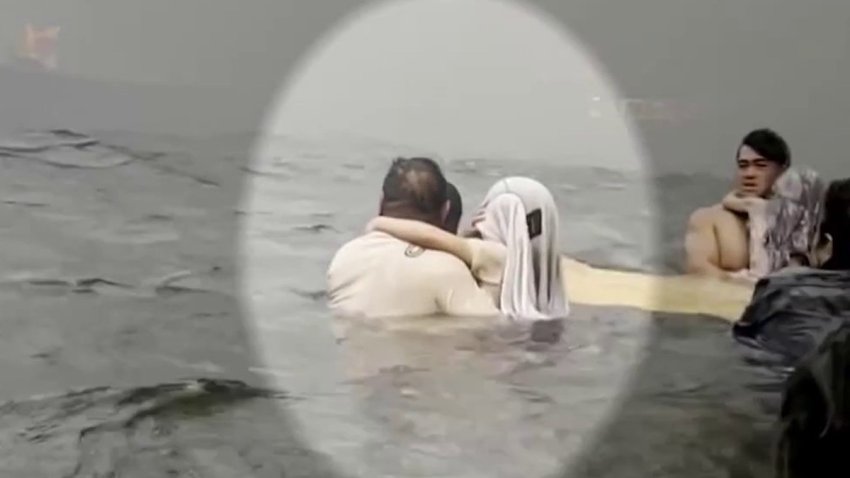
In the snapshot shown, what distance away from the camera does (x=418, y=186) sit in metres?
1.48

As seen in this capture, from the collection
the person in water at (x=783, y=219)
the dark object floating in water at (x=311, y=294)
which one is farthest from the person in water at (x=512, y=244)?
the person in water at (x=783, y=219)

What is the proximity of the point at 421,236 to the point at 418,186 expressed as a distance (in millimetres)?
62

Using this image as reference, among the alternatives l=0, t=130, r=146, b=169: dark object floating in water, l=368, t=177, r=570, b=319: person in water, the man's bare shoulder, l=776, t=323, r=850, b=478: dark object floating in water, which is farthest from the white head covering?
l=0, t=130, r=146, b=169: dark object floating in water

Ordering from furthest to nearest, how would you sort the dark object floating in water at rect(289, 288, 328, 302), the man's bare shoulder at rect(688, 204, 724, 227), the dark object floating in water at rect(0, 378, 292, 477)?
1. the man's bare shoulder at rect(688, 204, 724, 227)
2. the dark object floating in water at rect(289, 288, 328, 302)
3. the dark object floating in water at rect(0, 378, 292, 477)

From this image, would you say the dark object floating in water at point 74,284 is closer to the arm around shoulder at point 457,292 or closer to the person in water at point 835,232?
the arm around shoulder at point 457,292

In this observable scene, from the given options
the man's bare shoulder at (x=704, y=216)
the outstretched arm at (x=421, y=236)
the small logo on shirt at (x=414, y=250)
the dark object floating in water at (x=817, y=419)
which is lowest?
the dark object floating in water at (x=817, y=419)

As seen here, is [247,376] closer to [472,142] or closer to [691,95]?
[472,142]

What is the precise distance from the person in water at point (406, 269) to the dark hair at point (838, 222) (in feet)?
1.55

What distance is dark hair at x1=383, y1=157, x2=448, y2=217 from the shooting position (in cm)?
147

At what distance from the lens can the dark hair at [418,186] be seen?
1.47 metres

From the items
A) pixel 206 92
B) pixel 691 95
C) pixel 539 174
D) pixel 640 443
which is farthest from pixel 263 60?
pixel 640 443

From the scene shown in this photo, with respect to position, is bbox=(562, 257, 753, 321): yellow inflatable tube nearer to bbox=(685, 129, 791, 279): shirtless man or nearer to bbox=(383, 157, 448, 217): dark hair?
bbox=(685, 129, 791, 279): shirtless man

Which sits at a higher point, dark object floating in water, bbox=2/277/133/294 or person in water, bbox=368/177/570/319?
person in water, bbox=368/177/570/319

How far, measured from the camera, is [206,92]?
56.9 inches
